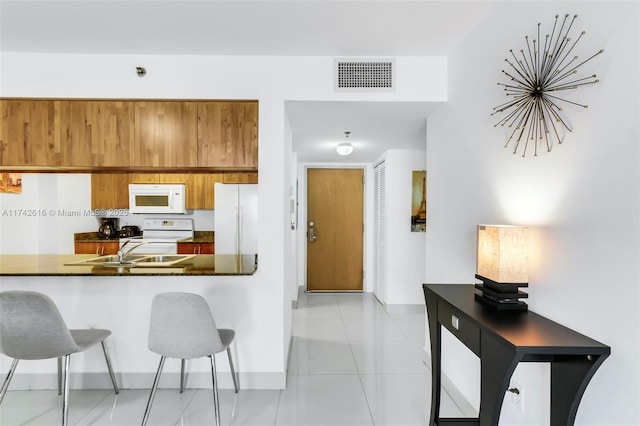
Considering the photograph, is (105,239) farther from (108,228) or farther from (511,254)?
(511,254)

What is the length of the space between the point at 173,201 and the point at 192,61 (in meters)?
2.31

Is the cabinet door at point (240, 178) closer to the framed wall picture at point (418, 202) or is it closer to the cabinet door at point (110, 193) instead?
the cabinet door at point (110, 193)

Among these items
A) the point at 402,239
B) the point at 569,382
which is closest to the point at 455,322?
the point at 569,382

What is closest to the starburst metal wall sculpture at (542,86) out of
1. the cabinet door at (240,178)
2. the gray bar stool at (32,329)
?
the gray bar stool at (32,329)

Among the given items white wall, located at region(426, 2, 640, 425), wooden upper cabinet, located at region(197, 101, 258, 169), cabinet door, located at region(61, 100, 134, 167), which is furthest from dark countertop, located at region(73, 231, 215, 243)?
white wall, located at region(426, 2, 640, 425)

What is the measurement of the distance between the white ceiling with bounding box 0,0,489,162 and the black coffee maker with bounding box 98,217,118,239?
8.79ft

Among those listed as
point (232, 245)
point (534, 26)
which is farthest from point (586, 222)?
point (232, 245)

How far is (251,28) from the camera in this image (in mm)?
2270

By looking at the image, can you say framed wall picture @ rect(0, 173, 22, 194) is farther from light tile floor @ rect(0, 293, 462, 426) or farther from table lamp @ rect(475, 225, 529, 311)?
table lamp @ rect(475, 225, 529, 311)

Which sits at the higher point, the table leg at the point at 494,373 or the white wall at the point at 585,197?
the white wall at the point at 585,197

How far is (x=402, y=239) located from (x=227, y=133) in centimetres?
283

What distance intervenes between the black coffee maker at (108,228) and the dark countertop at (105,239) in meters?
0.08

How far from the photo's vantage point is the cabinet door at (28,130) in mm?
2639

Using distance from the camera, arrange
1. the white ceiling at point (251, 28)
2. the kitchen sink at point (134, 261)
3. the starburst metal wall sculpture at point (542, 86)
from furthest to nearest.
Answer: the kitchen sink at point (134, 261), the white ceiling at point (251, 28), the starburst metal wall sculpture at point (542, 86)
